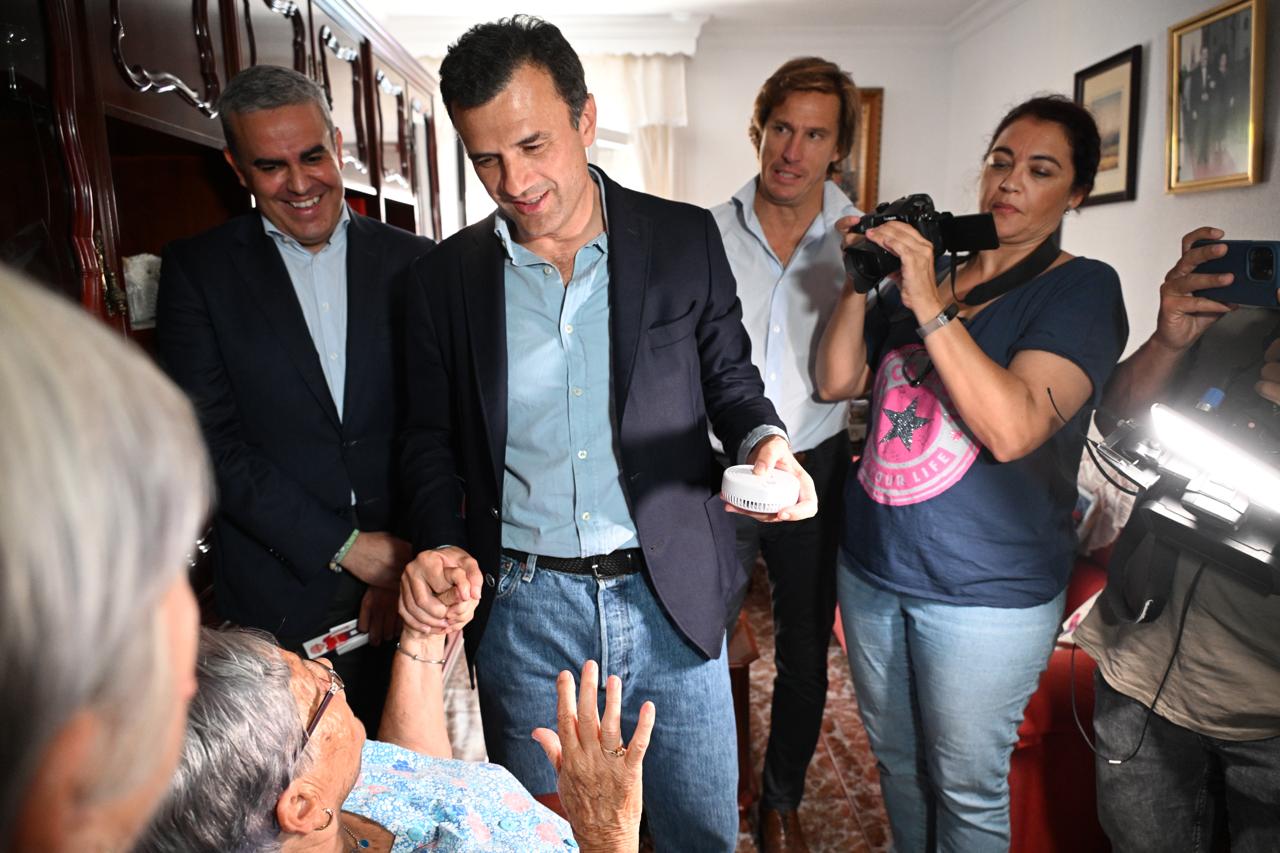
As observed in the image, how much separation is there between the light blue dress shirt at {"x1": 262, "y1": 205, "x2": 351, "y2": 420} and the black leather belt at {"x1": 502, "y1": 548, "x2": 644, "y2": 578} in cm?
54

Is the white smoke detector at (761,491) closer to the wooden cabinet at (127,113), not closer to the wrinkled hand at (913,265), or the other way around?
the wrinkled hand at (913,265)

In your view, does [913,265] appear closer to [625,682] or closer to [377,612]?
[625,682]

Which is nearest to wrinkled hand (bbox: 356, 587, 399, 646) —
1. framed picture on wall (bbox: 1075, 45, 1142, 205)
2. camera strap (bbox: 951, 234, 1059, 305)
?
camera strap (bbox: 951, 234, 1059, 305)

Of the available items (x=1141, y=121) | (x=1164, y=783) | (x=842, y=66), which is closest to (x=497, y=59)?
(x=1164, y=783)

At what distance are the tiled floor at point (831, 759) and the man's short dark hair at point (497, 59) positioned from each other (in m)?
1.77

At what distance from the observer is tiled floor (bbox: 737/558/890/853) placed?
6.54 feet

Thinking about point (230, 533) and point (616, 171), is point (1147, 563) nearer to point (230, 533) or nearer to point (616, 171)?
point (230, 533)

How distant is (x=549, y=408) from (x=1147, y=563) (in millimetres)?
924

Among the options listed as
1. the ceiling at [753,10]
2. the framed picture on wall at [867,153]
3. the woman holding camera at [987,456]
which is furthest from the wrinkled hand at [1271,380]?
the framed picture on wall at [867,153]

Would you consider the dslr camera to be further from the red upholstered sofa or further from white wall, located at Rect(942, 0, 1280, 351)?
white wall, located at Rect(942, 0, 1280, 351)

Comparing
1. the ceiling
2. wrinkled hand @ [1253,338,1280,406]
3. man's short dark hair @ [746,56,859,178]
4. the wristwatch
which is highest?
the ceiling

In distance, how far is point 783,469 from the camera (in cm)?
107

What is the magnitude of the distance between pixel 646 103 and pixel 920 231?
13.5 ft

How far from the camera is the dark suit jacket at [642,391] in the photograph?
1.22 meters
